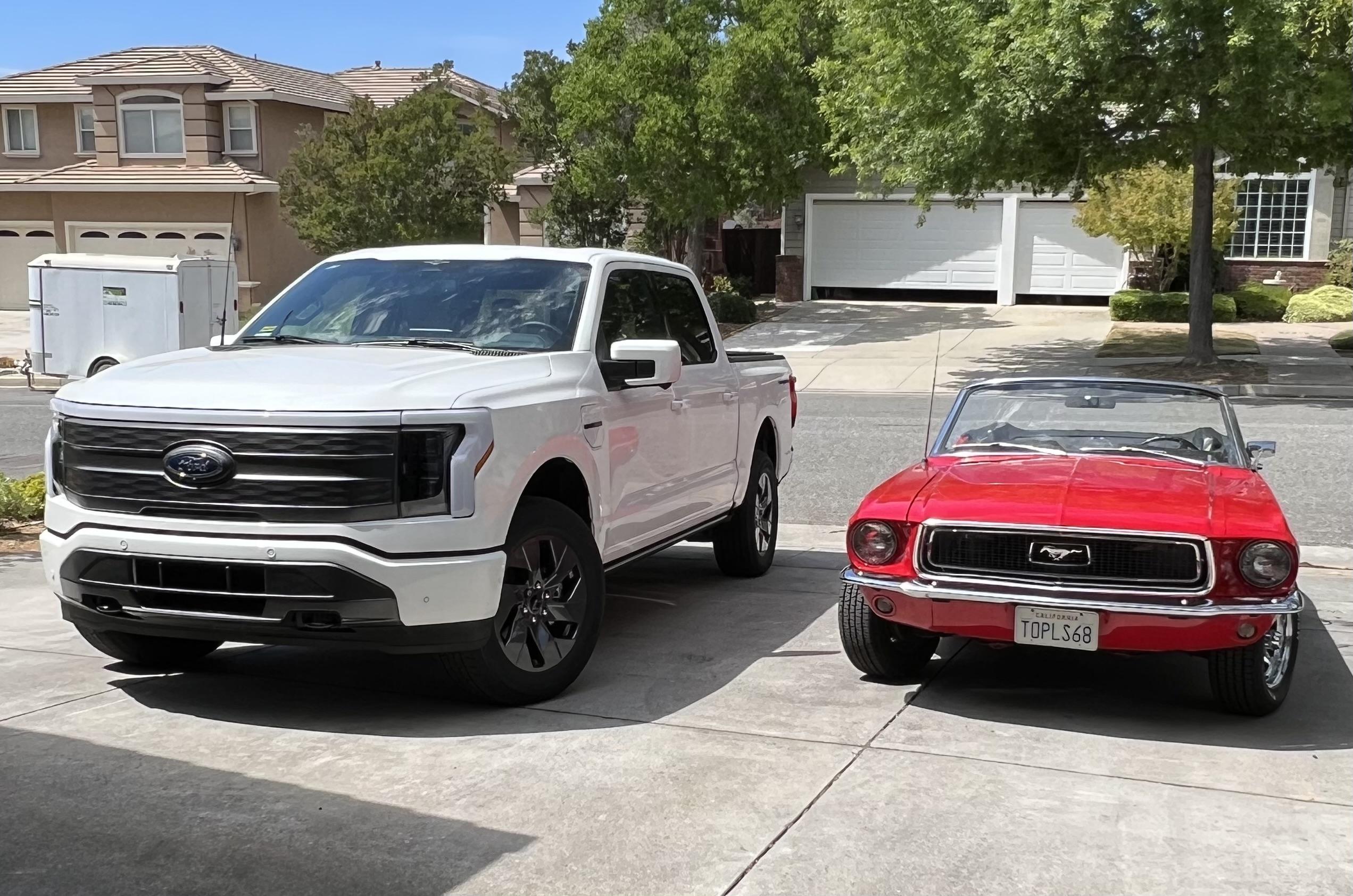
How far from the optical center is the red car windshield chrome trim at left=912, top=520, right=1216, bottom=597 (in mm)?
5422

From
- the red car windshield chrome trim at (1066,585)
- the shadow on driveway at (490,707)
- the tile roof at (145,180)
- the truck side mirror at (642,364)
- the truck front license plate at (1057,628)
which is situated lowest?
the shadow on driveway at (490,707)

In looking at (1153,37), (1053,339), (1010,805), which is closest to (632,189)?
(1053,339)

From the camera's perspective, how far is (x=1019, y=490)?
237 inches

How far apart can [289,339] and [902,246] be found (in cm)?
2818

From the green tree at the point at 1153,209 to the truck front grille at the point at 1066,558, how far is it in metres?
23.9

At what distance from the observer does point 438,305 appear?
6738 mm

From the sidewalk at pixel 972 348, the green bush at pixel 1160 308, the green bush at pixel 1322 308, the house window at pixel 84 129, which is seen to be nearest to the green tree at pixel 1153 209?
the green bush at pixel 1160 308

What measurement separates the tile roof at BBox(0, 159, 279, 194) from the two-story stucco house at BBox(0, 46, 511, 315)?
41 millimetres

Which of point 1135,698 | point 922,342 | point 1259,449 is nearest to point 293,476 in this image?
point 1135,698

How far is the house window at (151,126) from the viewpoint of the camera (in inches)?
1465

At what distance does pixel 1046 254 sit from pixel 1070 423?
26.8 m

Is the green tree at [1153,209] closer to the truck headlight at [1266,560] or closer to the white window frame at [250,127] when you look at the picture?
the white window frame at [250,127]

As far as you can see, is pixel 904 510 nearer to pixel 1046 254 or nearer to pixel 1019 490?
pixel 1019 490

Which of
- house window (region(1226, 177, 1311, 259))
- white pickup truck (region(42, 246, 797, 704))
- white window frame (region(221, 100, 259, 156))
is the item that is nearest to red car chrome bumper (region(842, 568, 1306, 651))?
white pickup truck (region(42, 246, 797, 704))
